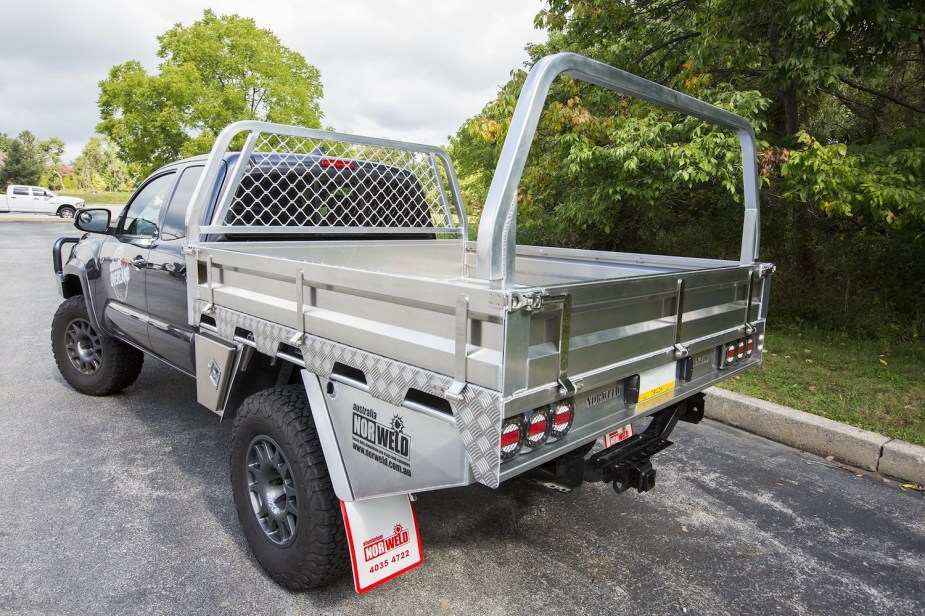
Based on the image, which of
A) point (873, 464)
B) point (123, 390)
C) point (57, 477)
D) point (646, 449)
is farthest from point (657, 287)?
point (123, 390)

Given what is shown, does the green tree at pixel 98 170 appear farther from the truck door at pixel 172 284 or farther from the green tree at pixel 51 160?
the truck door at pixel 172 284

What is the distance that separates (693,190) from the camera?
8.90 m

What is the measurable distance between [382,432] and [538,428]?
567 millimetres

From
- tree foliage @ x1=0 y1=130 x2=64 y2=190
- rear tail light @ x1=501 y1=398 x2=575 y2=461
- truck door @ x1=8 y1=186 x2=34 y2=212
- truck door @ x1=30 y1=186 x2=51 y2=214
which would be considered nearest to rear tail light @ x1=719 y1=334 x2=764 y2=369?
rear tail light @ x1=501 y1=398 x2=575 y2=461

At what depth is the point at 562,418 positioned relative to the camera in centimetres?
208

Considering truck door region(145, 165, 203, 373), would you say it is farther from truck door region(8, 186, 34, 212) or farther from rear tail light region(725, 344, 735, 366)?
truck door region(8, 186, 34, 212)

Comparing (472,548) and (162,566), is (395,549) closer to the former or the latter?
(472,548)

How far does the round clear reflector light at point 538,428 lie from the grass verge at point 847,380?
3.42 m

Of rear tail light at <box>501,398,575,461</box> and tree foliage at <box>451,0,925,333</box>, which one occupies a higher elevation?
tree foliage at <box>451,0,925,333</box>

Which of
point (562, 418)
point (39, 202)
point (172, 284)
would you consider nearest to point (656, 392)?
point (562, 418)

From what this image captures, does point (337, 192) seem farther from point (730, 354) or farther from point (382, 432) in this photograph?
point (730, 354)

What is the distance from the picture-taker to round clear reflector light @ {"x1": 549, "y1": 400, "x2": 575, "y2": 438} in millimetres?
2039

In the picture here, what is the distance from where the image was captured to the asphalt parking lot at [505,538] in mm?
2617

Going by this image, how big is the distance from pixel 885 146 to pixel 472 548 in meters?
5.88
